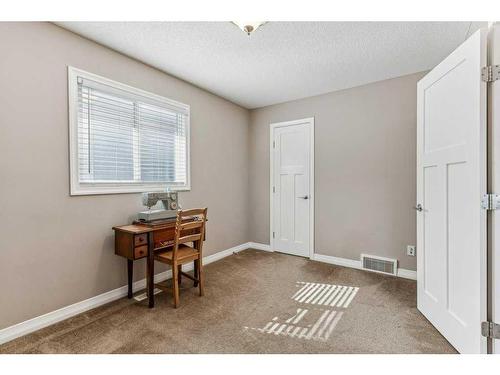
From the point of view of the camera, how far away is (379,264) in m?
3.16

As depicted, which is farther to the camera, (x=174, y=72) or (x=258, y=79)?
(x=258, y=79)

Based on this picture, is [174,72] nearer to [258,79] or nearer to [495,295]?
[258,79]

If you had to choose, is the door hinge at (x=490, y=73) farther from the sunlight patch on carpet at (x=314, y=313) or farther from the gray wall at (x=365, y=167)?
the sunlight patch on carpet at (x=314, y=313)

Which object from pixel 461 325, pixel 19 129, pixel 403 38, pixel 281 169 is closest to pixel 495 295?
pixel 461 325

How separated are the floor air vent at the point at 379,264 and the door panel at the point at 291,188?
804 millimetres

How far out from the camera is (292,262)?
3574 millimetres

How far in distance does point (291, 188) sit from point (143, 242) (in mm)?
2366

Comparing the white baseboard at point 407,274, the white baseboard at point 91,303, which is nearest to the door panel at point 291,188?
the white baseboard at point 91,303

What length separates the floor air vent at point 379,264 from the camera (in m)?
3.05

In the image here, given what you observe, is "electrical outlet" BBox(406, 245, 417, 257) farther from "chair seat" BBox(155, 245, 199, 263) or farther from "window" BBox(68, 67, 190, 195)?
"window" BBox(68, 67, 190, 195)

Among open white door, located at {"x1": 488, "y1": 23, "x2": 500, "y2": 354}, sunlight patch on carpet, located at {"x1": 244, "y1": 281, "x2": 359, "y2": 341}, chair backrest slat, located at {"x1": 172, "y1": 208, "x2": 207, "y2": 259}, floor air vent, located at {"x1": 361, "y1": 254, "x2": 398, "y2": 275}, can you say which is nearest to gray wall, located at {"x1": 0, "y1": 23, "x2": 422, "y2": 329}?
floor air vent, located at {"x1": 361, "y1": 254, "x2": 398, "y2": 275}

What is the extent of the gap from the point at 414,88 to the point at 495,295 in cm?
238

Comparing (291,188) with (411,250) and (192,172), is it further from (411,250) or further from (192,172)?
(411,250)

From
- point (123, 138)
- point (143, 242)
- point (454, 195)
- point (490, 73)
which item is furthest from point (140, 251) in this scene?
point (490, 73)
